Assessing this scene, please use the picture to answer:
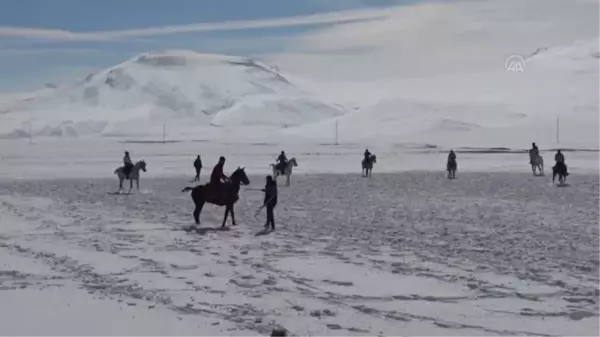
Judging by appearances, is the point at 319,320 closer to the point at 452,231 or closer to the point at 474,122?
the point at 452,231

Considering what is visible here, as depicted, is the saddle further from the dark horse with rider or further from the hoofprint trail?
the hoofprint trail

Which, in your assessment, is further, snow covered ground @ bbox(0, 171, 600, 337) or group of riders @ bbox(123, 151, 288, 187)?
group of riders @ bbox(123, 151, 288, 187)

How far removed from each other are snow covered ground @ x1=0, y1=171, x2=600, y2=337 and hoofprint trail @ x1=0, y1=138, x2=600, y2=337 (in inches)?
1.2

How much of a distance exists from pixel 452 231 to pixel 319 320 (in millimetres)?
8166

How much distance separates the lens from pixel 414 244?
1530 cm

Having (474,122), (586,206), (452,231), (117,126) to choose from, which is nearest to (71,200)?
(452,231)

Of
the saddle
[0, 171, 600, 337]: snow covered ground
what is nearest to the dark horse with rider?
the saddle

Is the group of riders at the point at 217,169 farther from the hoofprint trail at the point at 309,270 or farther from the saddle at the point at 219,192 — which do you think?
the hoofprint trail at the point at 309,270

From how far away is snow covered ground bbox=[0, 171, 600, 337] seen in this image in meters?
9.47

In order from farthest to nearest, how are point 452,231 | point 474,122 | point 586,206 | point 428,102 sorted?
point 428,102 → point 474,122 → point 586,206 → point 452,231

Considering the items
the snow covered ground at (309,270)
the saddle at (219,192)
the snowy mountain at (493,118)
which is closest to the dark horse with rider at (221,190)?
the saddle at (219,192)

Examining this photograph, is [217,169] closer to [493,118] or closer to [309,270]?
[309,270]

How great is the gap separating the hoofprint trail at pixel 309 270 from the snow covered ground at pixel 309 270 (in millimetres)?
30

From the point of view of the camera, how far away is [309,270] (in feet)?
41.7
